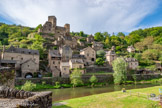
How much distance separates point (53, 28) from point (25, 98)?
2667 inches

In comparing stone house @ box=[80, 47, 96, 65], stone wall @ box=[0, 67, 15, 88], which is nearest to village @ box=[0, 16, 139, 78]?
stone house @ box=[80, 47, 96, 65]

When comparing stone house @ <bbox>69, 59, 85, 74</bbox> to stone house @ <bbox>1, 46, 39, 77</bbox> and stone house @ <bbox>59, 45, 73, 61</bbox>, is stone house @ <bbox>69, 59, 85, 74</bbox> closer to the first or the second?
stone house @ <bbox>59, 45, 73, 61</bbox>

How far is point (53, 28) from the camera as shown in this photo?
68.4m

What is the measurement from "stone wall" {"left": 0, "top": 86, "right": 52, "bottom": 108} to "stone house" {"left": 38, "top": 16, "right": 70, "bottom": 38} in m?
63.3

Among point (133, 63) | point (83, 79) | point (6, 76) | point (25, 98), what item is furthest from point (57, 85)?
point (133, 63)

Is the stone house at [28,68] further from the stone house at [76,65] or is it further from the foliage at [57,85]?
the stone house at [76,65]

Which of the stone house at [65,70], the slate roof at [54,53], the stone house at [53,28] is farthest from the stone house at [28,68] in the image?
the stone house at [53,28]

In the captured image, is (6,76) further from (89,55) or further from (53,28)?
(53,28)

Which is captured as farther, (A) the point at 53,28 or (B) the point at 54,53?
(A) the point at 53,28

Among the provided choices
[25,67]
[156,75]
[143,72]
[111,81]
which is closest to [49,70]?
[25,67]

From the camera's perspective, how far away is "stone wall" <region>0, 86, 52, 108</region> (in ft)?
11.7

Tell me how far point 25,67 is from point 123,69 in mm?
→ 29148

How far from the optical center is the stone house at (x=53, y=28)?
65.5 meters

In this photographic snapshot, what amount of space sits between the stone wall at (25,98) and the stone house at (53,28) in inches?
2492
